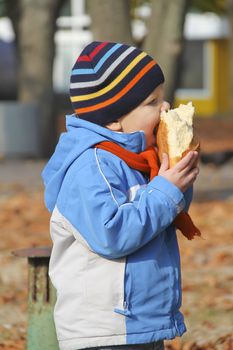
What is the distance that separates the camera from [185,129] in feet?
11.6

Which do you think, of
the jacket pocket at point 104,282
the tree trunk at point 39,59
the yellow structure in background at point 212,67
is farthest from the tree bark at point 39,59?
the yellow structure in background at point 212,67

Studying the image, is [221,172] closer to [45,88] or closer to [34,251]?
[45,88]

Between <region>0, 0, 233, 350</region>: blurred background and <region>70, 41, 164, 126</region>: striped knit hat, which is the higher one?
<region>70, 41, 164, 126</region>: striped knit hat

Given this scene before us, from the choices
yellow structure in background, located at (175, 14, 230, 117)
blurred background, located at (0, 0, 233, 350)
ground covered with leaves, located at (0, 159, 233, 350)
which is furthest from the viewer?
yellow structure in background, located at (175, 14, 230, 117)

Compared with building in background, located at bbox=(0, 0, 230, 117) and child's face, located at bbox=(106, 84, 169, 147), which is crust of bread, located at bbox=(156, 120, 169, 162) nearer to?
child's face, located at bbox=(106, 84, 169, 147)

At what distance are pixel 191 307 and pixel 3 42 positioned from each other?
91.0 ft

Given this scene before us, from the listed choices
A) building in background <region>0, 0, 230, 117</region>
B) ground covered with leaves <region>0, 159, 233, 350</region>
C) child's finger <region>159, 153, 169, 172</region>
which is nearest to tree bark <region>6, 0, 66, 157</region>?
ground covered with leaves <region>0, 159, 233, 350</region>

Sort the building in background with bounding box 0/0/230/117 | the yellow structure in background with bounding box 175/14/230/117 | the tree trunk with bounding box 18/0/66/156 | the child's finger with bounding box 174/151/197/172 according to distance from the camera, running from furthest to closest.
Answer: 1. the yellow structure in background with bounding box 175/14/230/117
2. the building in background with bounding box 0/0/230/117
3. the tree trunk with bounding box 18/0/66/156
4. the child's finger with bounding box 174/151/197/172

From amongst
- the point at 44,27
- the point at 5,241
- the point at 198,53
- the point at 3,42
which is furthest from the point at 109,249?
the point at 198,53

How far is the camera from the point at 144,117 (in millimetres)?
3510

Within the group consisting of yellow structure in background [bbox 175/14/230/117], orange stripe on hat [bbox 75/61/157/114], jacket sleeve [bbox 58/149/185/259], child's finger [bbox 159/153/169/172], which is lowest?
yellow structure in background [bbox 175/14/230/117]

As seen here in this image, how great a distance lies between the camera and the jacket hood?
3.45 meters

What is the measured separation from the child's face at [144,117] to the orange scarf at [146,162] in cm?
8

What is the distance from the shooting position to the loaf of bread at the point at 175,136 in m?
3.45
